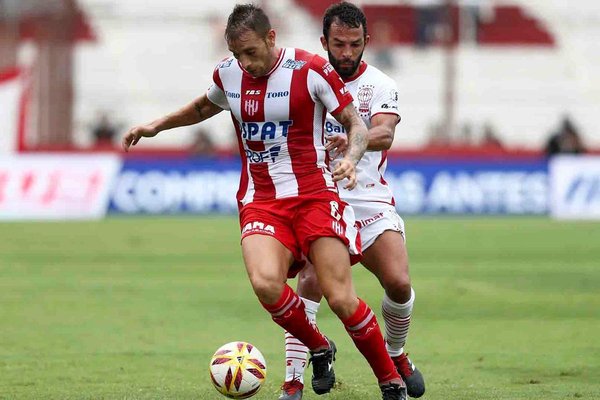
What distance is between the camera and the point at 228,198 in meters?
25.0

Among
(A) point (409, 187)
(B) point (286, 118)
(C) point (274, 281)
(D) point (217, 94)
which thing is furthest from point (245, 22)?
(A) point (409, 187)

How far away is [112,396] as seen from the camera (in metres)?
7.49

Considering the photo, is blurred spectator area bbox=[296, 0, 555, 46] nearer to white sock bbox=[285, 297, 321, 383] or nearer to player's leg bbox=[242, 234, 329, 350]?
white sock bbox=[285, 297, 321, 383]

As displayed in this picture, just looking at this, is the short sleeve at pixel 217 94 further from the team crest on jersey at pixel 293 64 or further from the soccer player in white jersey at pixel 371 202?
the soccer player in white jersey at pixel 371 202

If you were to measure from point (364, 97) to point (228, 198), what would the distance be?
17.1 metres

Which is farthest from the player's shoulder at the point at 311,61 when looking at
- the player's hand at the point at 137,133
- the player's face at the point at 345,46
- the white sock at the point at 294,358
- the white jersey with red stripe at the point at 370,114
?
the white sock at the point at 294,358

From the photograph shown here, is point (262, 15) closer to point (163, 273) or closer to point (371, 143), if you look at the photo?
point (371, 143)

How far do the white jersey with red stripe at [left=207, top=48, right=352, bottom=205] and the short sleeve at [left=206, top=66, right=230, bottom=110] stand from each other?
0.36 feet

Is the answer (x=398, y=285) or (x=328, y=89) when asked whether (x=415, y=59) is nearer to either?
(x=398, y=285)

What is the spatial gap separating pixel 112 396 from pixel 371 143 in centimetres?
218

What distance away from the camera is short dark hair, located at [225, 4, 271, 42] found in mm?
6988

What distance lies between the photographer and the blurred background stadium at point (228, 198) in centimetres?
937

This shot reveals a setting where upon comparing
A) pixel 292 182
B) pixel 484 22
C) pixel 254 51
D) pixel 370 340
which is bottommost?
pixel 370 340

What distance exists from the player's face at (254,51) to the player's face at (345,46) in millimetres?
703
